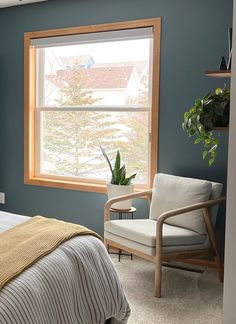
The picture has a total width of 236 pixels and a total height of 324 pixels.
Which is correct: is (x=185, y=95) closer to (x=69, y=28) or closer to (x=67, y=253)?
(x=69, y=28)

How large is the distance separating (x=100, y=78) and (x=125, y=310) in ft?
8.58

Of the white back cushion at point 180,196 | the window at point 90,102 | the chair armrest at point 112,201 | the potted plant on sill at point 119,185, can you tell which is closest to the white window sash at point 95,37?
the window at point 90,102

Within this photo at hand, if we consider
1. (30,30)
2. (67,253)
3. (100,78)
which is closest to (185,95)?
(100,78)

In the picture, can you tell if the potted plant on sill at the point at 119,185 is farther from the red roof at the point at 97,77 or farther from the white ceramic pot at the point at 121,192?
the red roof at the point at 97,77

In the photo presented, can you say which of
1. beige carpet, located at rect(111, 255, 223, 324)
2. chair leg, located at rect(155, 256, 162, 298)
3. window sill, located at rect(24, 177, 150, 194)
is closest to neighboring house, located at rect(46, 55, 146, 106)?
window sill, located at rect(24, 177, 150, 194)

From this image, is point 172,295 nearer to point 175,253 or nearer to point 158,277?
point 158,277

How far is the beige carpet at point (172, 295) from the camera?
270 centimetres

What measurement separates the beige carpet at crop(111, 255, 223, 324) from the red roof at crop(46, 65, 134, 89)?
1.74m

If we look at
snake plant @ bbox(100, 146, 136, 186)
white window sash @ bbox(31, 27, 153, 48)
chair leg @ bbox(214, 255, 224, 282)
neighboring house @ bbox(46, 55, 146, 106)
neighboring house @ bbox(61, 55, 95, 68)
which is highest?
white window sash @ bbox(31, 27, 153, 48)

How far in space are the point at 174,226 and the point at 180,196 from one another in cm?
25

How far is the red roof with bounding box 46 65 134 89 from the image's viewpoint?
4145 millimetres

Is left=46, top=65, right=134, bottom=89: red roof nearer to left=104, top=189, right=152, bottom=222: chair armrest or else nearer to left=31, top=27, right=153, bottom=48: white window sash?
left=31, top=27, right=153, bottom=48: white window sash

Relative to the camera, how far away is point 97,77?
426cm

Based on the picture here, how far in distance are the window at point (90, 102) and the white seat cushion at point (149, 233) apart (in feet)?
2.33
